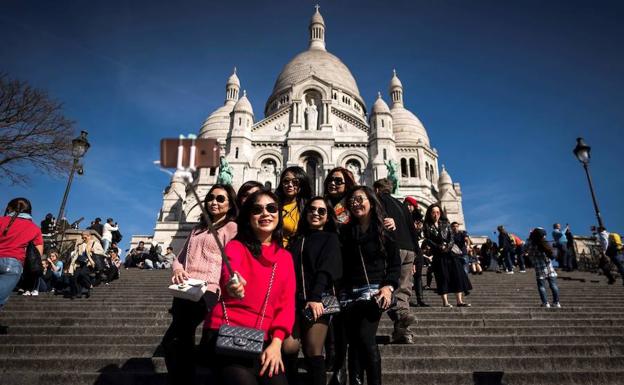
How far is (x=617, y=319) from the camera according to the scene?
239 inches

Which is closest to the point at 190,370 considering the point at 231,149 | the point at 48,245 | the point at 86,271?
the point at 86,271

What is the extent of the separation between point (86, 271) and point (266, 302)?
7.63 m

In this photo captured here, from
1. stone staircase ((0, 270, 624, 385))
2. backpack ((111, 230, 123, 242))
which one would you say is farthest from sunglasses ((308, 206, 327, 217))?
backpack ((111, 230, 123, 242))

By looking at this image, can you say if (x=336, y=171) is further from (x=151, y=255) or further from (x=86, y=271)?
(x=151, y=255)

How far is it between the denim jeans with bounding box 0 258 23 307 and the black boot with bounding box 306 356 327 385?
12.4ft

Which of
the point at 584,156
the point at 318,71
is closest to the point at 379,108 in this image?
the point at 318,71

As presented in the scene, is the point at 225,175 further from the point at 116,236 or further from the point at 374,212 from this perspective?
the point at 374,212

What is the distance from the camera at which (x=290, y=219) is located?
12.1ft

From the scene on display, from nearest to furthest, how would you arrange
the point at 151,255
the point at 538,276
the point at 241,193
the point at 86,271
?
the point at 241,193 → the point at 538,276 → the point at 86,271 → the point at 151,255

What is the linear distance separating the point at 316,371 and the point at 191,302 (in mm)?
1105

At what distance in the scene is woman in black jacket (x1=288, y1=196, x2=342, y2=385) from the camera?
2676 millimetres

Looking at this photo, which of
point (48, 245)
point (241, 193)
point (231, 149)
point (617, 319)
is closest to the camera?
point (241, 193)

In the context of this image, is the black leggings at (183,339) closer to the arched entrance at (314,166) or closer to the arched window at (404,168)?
the arched entrance at (314,166)

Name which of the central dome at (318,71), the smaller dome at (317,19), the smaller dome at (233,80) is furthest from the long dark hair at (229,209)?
the smaller dome at (317,19)
